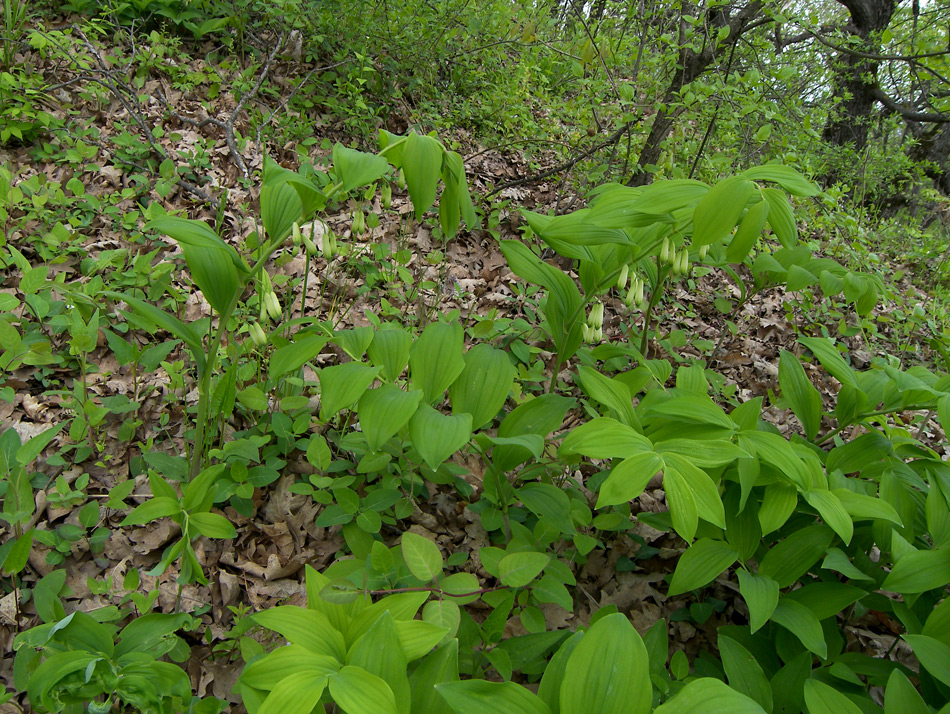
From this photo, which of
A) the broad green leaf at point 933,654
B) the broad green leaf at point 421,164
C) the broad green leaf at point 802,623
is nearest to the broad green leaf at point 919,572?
the broad green leaf at point 933,654

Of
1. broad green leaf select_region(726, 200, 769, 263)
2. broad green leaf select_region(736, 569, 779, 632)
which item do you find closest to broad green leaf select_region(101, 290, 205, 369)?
broad green leaf select_region(726, 200, 769, 263)

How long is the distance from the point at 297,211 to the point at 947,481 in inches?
82.2

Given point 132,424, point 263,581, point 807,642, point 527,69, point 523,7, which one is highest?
point 523,7

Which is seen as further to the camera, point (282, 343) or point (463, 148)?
point (463, 148)

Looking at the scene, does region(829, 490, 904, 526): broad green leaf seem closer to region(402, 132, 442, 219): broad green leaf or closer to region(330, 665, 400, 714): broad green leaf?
region(330, 665, 400, 714): broad green leaf

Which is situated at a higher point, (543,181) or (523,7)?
(523,7)

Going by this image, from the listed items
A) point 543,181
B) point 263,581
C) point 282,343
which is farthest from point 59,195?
point 543,181

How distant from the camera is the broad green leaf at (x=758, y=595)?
142cm

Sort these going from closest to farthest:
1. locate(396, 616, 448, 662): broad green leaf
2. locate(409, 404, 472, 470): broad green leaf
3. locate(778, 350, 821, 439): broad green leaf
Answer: locate(396, 616, 448, 662): broad green leaf, locate(409, 404, 472, 470): broad green leaf, locate(778, 350, 821, 439): broad green leaf

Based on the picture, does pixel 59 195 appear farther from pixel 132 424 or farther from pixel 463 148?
pixel 463 148

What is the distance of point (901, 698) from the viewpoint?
1.23 metres

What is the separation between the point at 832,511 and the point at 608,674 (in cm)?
79

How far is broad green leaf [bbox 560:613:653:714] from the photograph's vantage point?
3.33 feet

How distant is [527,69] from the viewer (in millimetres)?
4336
